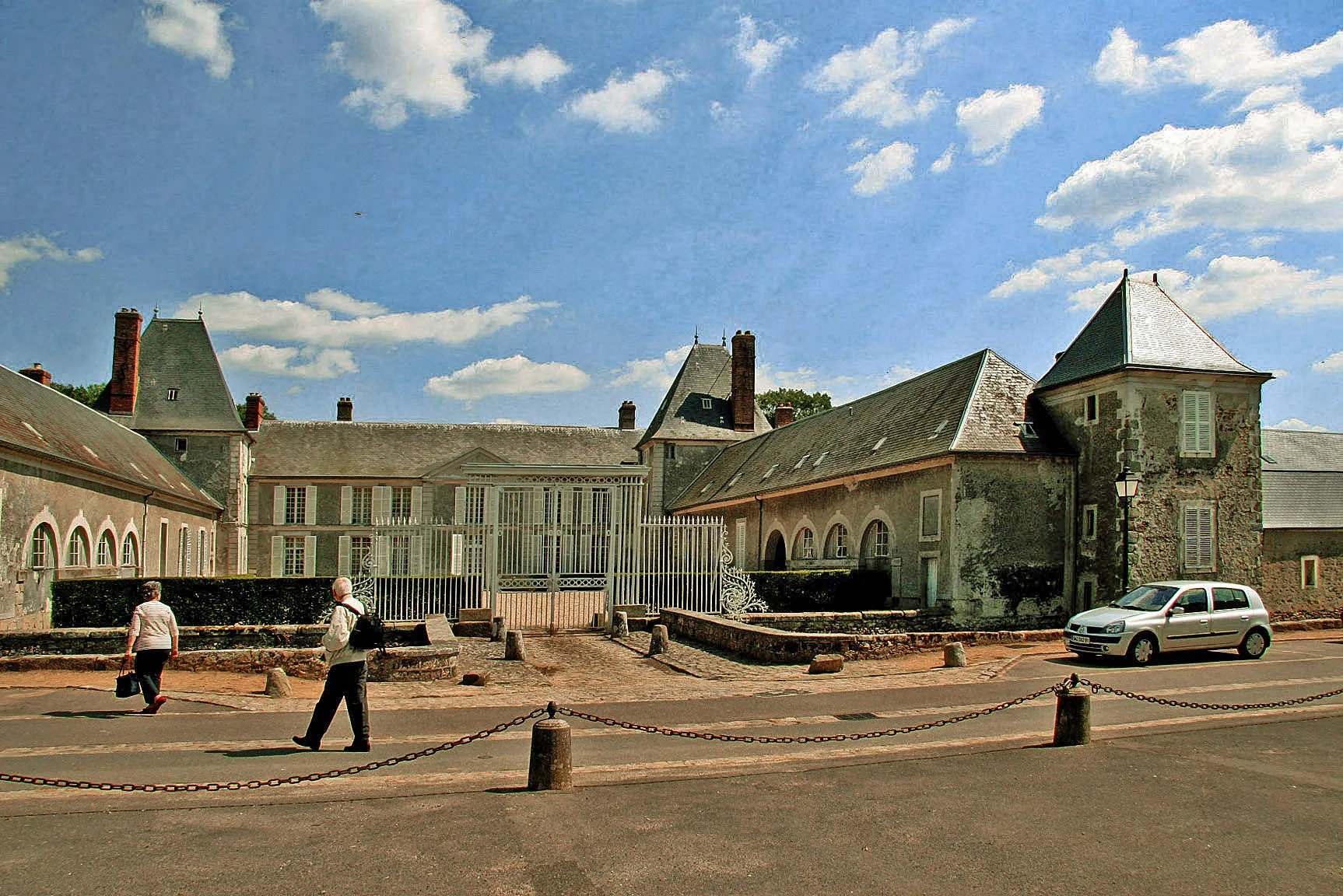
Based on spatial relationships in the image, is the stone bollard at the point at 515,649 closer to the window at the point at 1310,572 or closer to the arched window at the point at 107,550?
the arched window at the point at 107,550

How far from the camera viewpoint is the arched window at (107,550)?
23109 mm

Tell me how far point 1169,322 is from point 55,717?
20884 millimetres

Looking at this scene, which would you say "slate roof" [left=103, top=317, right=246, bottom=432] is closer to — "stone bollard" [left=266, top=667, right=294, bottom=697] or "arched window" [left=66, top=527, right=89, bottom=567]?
"arched window" [left=66, top=527, right=89, bottom=567]

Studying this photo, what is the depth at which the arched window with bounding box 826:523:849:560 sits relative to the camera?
24016mm

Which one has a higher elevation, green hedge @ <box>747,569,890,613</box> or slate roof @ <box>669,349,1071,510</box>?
slate roof @ <box>669,349,1071,510</box>

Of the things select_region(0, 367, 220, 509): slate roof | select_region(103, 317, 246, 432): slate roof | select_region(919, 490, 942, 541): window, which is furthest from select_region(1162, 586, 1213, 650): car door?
select_region(103, 317, 246, 432): slate roof

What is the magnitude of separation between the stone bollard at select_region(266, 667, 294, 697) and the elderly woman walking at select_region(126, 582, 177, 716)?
124 centimetres

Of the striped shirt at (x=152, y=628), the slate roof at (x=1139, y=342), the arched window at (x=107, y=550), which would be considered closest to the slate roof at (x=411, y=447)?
the arched window at (x=107, y=550)

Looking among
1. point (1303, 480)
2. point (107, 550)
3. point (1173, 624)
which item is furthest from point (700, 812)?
point (1303, 480)

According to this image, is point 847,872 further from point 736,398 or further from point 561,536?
point 736,398

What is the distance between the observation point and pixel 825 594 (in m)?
20.6

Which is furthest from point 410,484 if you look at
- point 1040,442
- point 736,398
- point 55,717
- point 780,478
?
point 55,717

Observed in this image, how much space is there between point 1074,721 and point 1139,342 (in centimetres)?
1381

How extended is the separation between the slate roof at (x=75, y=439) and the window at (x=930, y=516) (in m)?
17.9
